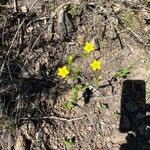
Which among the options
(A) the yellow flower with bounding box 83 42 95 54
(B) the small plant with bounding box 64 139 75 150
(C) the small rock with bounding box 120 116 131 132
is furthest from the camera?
(A) the yellow flower with bounding box 83 42 95 54

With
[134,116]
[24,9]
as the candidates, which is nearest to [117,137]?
[134,116]

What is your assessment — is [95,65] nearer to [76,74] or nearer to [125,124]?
[76,74]

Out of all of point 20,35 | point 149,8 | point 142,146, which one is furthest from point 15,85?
point 149,8

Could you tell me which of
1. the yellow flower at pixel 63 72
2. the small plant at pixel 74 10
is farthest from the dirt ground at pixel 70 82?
the yellow flower at pixel 63 72

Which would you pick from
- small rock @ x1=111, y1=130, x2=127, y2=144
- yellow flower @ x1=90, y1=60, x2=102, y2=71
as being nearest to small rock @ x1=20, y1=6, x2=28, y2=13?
yellow flower @ x1=90, y1=60, x2=102, y2=71

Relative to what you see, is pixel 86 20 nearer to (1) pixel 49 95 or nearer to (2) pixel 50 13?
(2) pixel 50 13

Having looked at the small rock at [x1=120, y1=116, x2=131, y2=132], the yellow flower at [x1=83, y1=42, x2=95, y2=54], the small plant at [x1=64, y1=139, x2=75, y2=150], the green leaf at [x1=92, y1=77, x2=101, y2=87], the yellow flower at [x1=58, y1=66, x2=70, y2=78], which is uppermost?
the yellow flower at [x1=83, y1=42, x2=95, y2=54]

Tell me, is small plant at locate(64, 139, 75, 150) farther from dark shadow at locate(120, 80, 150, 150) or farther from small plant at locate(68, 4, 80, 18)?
small plant at locate(68, 4, 80, 18)
